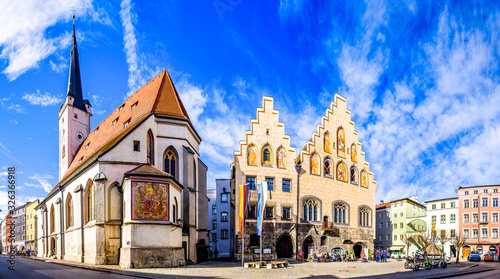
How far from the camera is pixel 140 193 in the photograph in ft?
84.0

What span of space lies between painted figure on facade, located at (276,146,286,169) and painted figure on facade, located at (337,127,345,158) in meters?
8.86

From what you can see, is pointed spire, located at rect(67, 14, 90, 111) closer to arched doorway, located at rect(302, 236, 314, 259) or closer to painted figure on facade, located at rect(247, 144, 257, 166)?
painted figure on facade, located at rect(247, 144, 257, 166)

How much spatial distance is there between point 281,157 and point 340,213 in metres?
10.8

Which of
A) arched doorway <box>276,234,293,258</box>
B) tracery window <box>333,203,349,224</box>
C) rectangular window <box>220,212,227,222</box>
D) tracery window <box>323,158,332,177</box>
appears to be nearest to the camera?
arched doorway <box>276,234,293,258</box>

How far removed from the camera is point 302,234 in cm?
3975

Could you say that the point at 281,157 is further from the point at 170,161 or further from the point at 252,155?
the point at 170,161

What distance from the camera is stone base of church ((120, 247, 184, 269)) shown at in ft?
81.3

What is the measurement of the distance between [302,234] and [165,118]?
18.3 meters

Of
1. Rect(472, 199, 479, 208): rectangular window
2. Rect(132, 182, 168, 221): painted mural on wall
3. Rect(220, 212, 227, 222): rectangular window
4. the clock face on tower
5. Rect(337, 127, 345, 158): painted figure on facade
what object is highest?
the clock face on tower

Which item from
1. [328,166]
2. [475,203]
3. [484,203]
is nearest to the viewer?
[328,166]

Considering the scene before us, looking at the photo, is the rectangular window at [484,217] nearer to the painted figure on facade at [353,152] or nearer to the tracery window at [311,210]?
the painted figure on facade at [353,152]

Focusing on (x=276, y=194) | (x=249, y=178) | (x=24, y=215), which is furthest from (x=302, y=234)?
(x=24, y=215)

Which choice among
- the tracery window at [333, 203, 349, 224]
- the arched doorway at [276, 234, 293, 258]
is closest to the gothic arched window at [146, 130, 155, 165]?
the arched doorway at [276, 234, 293, 258]

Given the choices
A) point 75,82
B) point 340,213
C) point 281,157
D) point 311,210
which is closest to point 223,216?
point 340,213
